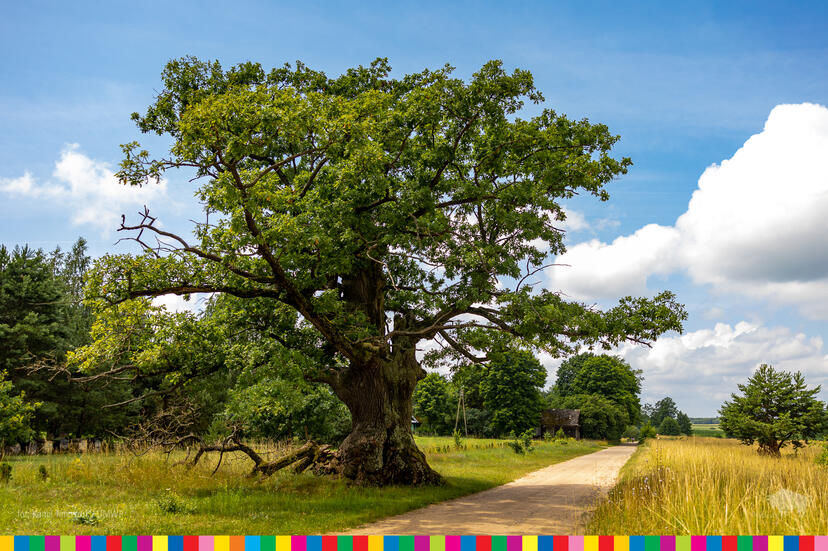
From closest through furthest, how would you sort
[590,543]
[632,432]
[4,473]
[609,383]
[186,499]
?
[590,543]
[186,499]
[4,473]
[609,383]
[632,432]

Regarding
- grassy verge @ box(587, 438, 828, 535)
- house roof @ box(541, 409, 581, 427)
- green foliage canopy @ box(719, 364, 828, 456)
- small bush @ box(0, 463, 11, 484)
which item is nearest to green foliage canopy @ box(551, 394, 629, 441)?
house roof @ box(541, 409, 581, 427)

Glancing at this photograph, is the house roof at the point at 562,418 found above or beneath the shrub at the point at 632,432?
above

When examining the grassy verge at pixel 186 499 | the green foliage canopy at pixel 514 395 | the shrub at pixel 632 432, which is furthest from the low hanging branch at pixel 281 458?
the shrub at pixel 632 432

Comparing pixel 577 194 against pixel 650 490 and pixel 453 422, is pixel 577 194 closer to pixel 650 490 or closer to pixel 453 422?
pixel 650 490

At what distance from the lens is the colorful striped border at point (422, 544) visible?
17.2ft

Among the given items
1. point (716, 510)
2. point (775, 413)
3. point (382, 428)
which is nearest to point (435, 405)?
point (775, 413)

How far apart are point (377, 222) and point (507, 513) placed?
8639 millimetres

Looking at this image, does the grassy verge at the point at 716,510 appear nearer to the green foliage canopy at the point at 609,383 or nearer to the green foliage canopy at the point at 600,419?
the green foliage canopy at the point at 600,419

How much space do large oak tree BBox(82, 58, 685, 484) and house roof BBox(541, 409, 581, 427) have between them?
63.2 metres

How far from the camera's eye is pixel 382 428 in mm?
18578

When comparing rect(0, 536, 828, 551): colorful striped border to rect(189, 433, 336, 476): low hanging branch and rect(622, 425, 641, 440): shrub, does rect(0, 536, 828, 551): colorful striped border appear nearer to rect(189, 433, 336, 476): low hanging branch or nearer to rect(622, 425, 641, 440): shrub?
rect(189, 433, 336, 476): low hanging branch

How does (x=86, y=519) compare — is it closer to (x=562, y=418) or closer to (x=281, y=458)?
(x=281, y=458)

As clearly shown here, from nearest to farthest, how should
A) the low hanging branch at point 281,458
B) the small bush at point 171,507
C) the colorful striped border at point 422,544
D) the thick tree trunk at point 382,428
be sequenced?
the colorful striped border at point 422,544 < the small bush at point 171,507 < the low hanging branch at point 281,458 < the thick tree trunk at point 382,428

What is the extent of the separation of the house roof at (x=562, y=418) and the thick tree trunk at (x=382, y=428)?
6334 cm
